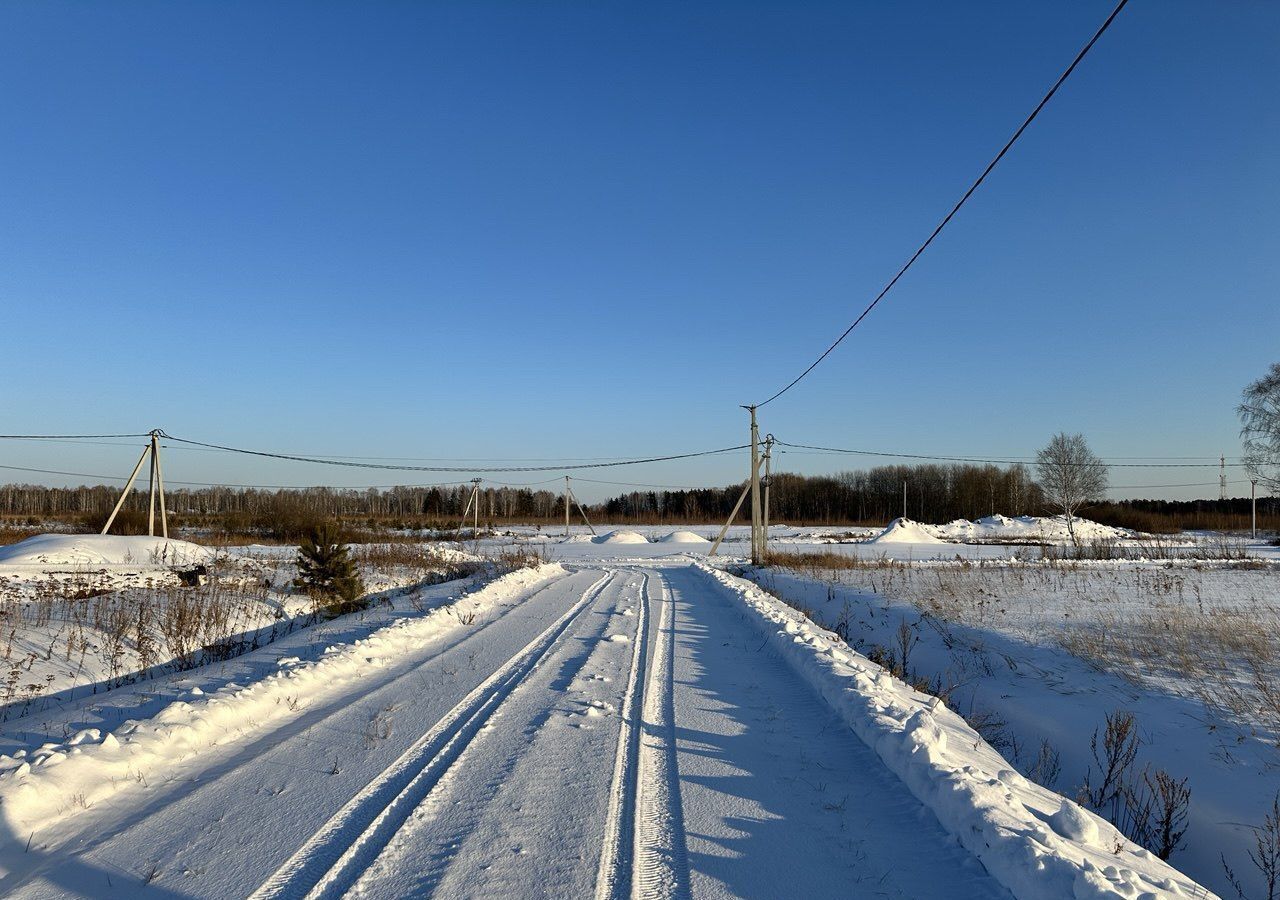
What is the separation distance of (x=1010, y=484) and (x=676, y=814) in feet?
317

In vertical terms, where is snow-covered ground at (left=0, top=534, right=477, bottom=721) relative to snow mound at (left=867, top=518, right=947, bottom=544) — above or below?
above

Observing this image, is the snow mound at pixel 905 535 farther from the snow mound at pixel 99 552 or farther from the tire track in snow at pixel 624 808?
the tire track in snow at pixel 624 808

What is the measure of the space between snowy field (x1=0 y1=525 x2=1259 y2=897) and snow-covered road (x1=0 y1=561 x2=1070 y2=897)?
2cm

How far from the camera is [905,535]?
47.7 metres

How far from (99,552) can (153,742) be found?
60.2 feet

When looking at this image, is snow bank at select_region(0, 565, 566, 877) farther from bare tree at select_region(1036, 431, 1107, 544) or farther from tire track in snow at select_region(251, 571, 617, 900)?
bare tree at select_region(1036, 431, 1107, 544)

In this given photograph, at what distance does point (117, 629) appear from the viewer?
31.5 feet

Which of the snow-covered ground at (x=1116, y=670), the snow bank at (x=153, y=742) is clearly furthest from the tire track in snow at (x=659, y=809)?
the snow-covered ground at (x=1116, y=670)

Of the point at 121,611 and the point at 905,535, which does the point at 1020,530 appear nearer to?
the point at 905,535

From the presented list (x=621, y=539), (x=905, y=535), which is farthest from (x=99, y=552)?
(x=905, y=535)

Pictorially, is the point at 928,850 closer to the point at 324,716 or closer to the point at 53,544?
the point at 324,716

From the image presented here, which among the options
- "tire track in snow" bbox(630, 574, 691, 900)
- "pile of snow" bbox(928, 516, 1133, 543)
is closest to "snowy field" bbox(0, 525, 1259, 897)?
"tire track in snow" bbox(630, 574, 691, 900)

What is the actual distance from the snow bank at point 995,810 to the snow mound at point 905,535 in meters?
41.0

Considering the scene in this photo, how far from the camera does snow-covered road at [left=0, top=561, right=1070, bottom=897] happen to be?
341 centimetres
